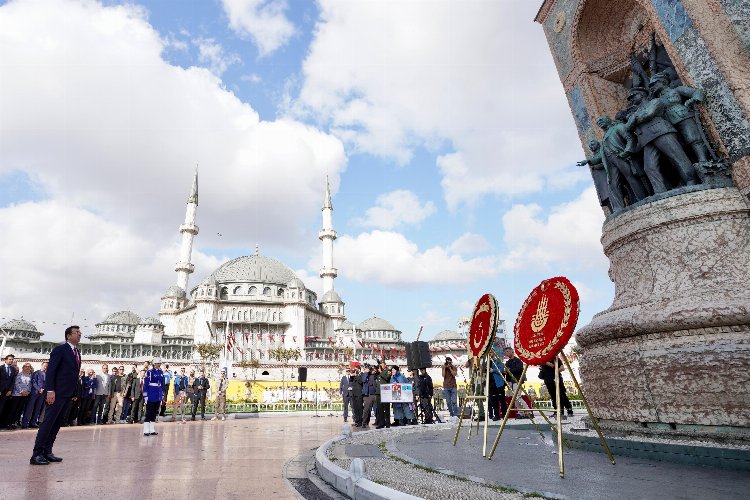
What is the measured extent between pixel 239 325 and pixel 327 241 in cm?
1921

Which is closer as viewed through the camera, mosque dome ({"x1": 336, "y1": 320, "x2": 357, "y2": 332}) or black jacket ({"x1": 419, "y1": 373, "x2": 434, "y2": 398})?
black jacket ({"x1": 419, "y1": 373, "x2": 434, "y2": 398})

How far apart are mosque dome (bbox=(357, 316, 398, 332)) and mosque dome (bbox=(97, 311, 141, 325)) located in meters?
41.0

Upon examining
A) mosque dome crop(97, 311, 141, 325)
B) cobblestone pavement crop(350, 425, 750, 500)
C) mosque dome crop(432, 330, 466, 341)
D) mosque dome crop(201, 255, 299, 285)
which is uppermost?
mosque dome crop(201, 255, 299, 285)

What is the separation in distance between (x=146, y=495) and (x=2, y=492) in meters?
1.18

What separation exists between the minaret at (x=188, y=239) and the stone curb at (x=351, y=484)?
218 feet

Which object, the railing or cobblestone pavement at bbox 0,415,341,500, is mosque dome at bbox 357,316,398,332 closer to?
the railing

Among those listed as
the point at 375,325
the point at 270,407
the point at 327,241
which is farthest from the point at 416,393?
the point at 375,325

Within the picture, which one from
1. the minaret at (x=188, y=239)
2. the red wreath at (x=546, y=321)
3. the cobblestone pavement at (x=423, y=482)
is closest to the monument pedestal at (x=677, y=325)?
the red wreath at (x=546, y=321)

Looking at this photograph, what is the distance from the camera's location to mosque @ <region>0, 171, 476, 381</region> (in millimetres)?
58438

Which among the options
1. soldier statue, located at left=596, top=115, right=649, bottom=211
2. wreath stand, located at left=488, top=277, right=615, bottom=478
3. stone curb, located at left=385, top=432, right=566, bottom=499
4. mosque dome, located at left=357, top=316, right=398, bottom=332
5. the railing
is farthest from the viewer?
mosque dome, located at left=357, top=316, right=398, bottom=332

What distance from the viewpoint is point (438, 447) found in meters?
5.25

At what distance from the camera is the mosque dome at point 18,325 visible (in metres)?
59.4

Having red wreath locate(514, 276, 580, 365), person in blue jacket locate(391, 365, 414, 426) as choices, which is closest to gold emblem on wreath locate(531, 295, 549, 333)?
red wreath locate(514, 276, 580, 365)

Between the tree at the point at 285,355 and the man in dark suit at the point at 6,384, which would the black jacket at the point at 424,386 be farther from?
the tree at the point at 285,355
